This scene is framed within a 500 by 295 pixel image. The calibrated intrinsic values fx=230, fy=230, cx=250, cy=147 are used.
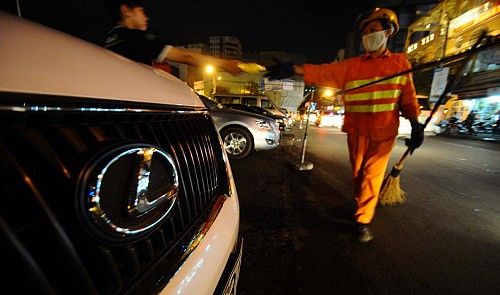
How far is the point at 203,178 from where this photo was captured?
3.70ft

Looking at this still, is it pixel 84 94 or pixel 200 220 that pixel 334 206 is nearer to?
pixel 200 220

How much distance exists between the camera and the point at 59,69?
616 mm

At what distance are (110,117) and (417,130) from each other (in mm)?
2774

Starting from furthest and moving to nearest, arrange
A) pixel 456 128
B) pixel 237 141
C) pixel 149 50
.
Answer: pixel 456 128 < pixel 237 141 < pixel 149 50

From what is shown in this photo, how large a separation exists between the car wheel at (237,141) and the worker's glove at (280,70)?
2.68 meters

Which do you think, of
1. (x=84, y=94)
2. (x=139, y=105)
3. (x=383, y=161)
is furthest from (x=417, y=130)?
(x=84, y=94)

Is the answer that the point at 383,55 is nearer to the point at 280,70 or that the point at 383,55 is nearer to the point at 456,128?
the point at 280,70

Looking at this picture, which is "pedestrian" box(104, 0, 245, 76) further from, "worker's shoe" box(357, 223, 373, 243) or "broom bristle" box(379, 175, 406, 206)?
"broom bristle" box(379, 175, 406, 206)

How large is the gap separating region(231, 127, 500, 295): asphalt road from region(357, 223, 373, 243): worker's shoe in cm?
6

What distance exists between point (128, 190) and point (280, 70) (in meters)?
2.12

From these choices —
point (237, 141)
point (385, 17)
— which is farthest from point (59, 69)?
point (237, 141)

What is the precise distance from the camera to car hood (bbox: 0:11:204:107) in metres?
0.53

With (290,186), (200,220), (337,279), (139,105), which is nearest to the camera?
(139,105)

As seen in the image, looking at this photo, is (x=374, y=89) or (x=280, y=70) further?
(x=280, y=70)
